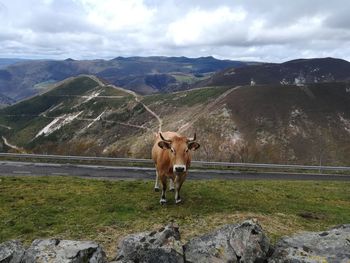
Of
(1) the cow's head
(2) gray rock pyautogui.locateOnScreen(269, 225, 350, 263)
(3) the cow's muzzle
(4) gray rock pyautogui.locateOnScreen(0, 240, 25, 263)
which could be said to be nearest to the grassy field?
(3) the cow's muzzle

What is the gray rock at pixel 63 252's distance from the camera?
11.0 m

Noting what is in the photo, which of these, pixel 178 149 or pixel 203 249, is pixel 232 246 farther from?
pixel 178 149

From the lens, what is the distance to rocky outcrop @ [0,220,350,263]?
11.2 metres

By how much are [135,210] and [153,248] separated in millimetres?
8099

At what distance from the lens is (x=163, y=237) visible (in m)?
12.0

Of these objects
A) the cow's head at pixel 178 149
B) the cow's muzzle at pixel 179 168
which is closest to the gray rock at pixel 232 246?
the cow's muzzle at pixel 179 168

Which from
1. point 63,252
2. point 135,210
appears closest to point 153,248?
point 63,252

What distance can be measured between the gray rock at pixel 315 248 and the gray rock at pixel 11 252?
7.13 m

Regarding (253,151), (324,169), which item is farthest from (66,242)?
(253,151)

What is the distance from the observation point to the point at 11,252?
11.6m

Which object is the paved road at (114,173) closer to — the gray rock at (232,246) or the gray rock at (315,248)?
the gray rock at (232,246)

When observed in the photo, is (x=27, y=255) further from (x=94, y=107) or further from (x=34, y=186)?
(x=94, y=107)

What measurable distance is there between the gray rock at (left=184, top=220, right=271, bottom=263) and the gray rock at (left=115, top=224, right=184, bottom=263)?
1.46 ft

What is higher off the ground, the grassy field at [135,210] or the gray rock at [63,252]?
the gray rock at [63,252]
